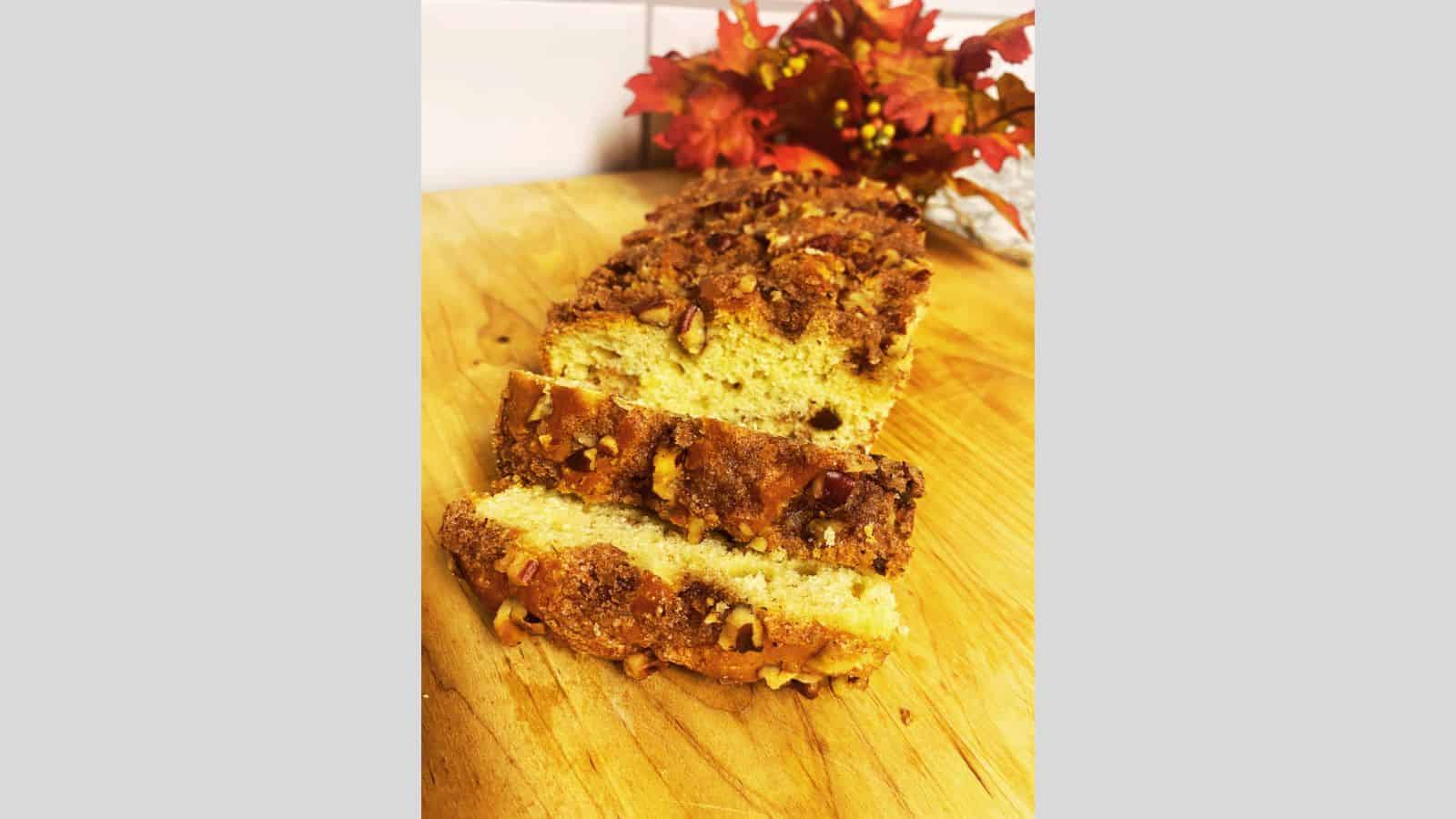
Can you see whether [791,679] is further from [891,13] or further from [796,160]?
[891,13]

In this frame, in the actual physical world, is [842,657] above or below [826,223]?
below

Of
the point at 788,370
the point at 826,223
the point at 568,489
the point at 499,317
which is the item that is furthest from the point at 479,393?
the point at 826,223

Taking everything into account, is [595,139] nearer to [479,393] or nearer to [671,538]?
[479,393]

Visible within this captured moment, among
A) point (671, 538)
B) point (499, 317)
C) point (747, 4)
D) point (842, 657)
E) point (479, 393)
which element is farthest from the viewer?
point (747, 4)

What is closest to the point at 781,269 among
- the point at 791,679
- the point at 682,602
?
the point at 682,602

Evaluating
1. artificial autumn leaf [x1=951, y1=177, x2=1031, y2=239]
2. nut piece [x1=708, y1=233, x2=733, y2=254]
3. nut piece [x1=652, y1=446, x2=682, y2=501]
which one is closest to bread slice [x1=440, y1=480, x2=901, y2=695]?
nut piece [x1=652, y1=446, x2=682, y2=501]

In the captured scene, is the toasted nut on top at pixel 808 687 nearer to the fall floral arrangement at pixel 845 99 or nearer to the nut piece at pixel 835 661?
the nut piece at pixel 835 661
